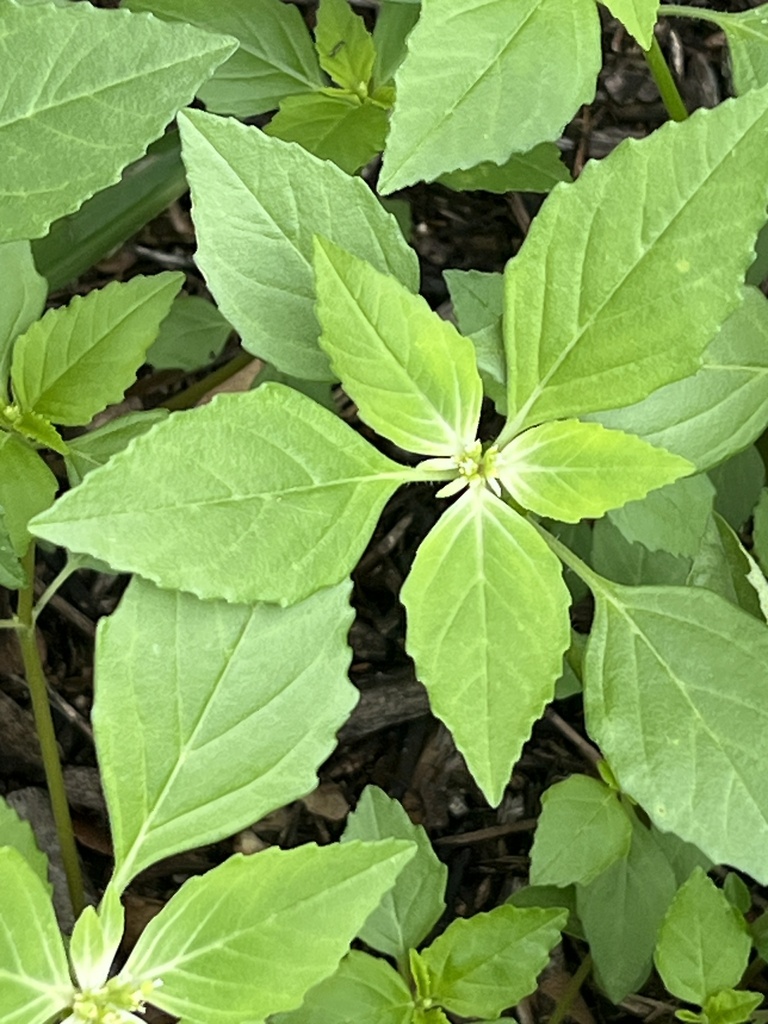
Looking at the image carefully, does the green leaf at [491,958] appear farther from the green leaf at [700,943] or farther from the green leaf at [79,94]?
the green leaf at [79,94]

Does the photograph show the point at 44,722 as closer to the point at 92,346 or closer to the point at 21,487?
the point at 21,487

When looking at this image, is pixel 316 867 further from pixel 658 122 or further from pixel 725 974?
pixel 658 122

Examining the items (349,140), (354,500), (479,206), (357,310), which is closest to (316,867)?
(354,500)

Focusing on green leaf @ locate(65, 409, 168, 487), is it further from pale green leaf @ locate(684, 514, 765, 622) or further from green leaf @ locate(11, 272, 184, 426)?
pale green leaf @ locate(684, 514, 765, 622)

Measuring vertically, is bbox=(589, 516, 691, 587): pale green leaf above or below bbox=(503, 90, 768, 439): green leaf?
below

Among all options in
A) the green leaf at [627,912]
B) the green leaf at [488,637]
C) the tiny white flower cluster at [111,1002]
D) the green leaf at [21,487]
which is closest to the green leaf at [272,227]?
the green leaf at [488,637]

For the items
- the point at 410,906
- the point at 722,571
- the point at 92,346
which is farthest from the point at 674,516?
the point at 92,346

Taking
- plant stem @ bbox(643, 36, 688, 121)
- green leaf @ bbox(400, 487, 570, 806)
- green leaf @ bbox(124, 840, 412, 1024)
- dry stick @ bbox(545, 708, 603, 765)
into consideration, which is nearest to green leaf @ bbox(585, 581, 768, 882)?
green leaf @ bbox(400, 487, 570, 806)
